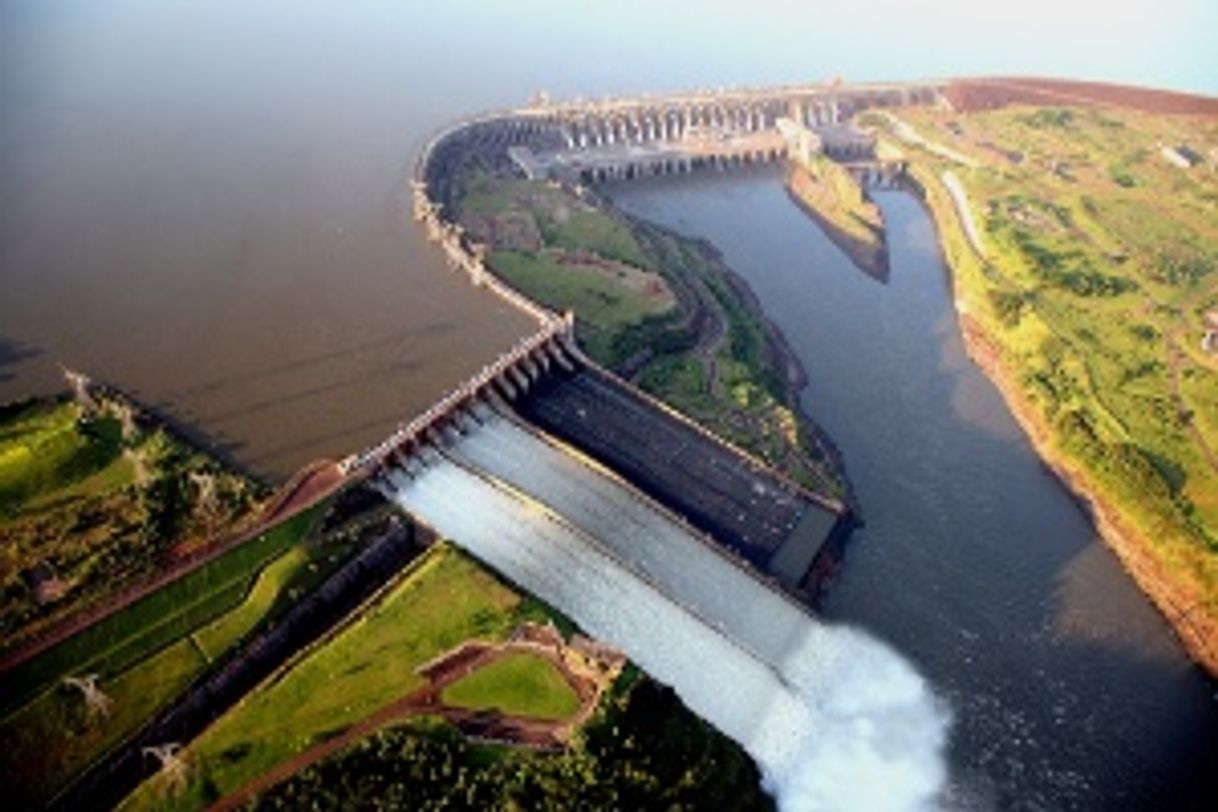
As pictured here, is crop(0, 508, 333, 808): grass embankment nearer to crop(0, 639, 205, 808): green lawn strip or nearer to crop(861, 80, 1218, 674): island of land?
crop(0, 639, 205, 808): green lawn strip

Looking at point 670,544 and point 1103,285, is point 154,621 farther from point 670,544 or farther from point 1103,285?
point 1103,285

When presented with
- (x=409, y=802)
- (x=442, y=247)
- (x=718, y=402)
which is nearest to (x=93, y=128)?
(x=442, y=247)

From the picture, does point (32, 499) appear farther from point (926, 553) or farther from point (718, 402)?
point (926, 553)

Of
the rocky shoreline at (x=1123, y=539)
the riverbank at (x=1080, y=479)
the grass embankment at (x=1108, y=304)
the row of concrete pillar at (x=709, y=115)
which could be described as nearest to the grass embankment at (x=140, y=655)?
the rocky shoreline at (x=1123, y=539)

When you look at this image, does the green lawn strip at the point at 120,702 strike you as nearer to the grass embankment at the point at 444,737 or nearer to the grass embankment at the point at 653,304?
the grass embankment at the point at 444,737

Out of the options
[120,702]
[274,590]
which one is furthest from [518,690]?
[120,702]

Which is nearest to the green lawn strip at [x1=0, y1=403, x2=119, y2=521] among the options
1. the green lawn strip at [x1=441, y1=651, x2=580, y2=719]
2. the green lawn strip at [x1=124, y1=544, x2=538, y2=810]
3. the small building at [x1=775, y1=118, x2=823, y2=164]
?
the green lawn strip at [x1=124, y1=544, x2=538, y2=810]

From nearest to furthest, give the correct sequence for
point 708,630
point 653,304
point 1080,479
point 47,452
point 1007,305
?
1. point 47,452
2. point 708,630
3. point 1080,479
4. point 653,304
5. point 1007,305
